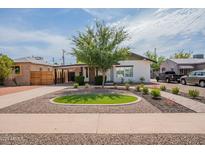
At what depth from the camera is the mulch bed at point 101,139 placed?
5.63 m

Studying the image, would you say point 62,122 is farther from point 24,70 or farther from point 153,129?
point 24,70

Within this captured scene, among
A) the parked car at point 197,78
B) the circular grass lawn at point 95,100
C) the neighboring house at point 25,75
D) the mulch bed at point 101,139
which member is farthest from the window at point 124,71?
the mulch bed at point 101,139

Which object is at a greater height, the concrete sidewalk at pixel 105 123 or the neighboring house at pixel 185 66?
the neighboring house at pixel 185 66

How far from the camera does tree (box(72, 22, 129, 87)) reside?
19.8 metres

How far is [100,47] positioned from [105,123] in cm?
1314

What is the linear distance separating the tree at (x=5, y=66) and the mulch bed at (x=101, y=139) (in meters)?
23.7

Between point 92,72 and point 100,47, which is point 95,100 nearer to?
point 100,47

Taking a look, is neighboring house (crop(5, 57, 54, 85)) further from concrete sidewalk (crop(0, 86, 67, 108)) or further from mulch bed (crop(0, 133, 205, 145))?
mulch bed (crop(0, 133, 205, 145))

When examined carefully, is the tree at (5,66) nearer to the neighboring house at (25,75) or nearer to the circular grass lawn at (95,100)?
the neighboring house at (25,75)

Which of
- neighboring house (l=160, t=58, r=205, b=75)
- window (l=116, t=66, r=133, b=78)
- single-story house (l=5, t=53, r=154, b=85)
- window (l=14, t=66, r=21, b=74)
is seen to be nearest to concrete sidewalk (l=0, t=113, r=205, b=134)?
single-story house (l=5, t=53, r=154, b=85)

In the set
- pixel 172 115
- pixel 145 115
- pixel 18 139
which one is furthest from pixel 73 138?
pixel 172 115

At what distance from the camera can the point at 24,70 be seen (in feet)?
99.7

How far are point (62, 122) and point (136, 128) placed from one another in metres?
2.53
